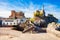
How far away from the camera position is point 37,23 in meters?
32.1

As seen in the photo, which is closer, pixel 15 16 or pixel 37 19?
pixel 37 19

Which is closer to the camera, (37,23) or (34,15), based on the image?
(37,23)

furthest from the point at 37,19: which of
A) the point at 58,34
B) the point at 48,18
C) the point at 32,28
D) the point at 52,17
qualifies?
the point at 58,34

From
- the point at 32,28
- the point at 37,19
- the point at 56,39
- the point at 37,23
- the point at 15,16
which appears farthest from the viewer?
the point at 15,16

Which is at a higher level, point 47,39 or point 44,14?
point 44,14

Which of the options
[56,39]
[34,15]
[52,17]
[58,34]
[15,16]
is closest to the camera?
[56,39]

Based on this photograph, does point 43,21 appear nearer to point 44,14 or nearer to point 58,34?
point 44,14

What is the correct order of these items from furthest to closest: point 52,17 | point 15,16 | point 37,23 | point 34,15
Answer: point 15,16
point 52,17
point 34,15
point 37,23

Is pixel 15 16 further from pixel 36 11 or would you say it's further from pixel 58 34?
pixel 58 34

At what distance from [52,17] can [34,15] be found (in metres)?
7.10

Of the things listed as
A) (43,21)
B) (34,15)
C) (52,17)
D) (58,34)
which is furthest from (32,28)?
(52,17)

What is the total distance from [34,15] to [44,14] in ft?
9.80

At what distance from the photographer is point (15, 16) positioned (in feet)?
178

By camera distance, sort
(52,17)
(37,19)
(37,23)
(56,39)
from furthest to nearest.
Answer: (52,17) < (37,19) < (37,23) < (56,39)
